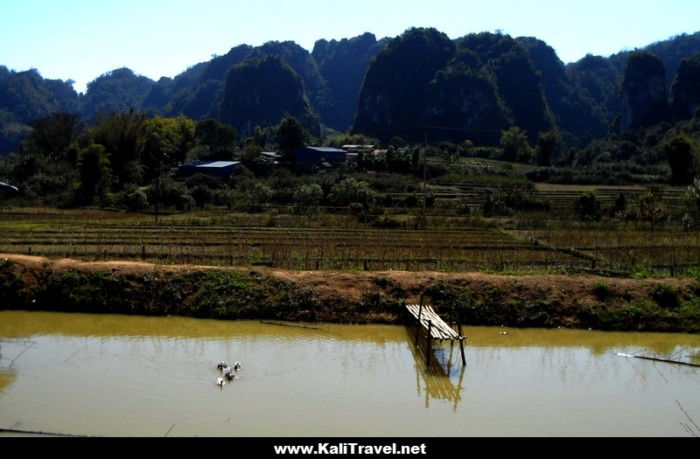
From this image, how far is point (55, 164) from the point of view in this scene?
50406mm

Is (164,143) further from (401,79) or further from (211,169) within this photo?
(401,79)

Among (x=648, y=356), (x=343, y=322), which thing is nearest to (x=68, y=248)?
(x=343, y=322)

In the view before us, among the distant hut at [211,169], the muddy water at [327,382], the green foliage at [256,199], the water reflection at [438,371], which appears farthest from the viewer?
the distant hut at [211,169]

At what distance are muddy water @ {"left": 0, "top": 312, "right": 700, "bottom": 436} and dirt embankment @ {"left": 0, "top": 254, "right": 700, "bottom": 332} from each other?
22.8 inches

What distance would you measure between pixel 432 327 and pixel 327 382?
8.73 ft

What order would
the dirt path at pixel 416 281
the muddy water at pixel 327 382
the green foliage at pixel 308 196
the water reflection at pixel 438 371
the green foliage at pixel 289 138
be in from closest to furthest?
the muddy water at pixel 327 382 → the water reflection at pixel 438 371 → the dirt path at pixel 416 281 → the green foliage at pixel 308 196 → the green foliage at pixel 289 138

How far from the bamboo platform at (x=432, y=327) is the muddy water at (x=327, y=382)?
40 centimetres

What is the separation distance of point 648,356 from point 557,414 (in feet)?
14.6

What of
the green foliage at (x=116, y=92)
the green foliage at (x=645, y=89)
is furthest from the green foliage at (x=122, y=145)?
the green foliage at (x=116, y=92)

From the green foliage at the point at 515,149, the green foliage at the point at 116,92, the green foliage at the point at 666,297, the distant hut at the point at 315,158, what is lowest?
the green foliage at the point at 666,297

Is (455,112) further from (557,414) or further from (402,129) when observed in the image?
(557,414)

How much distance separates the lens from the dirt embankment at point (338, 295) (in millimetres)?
16141

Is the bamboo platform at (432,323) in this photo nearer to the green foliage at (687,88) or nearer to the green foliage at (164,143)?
the green foliage at (164,143)
